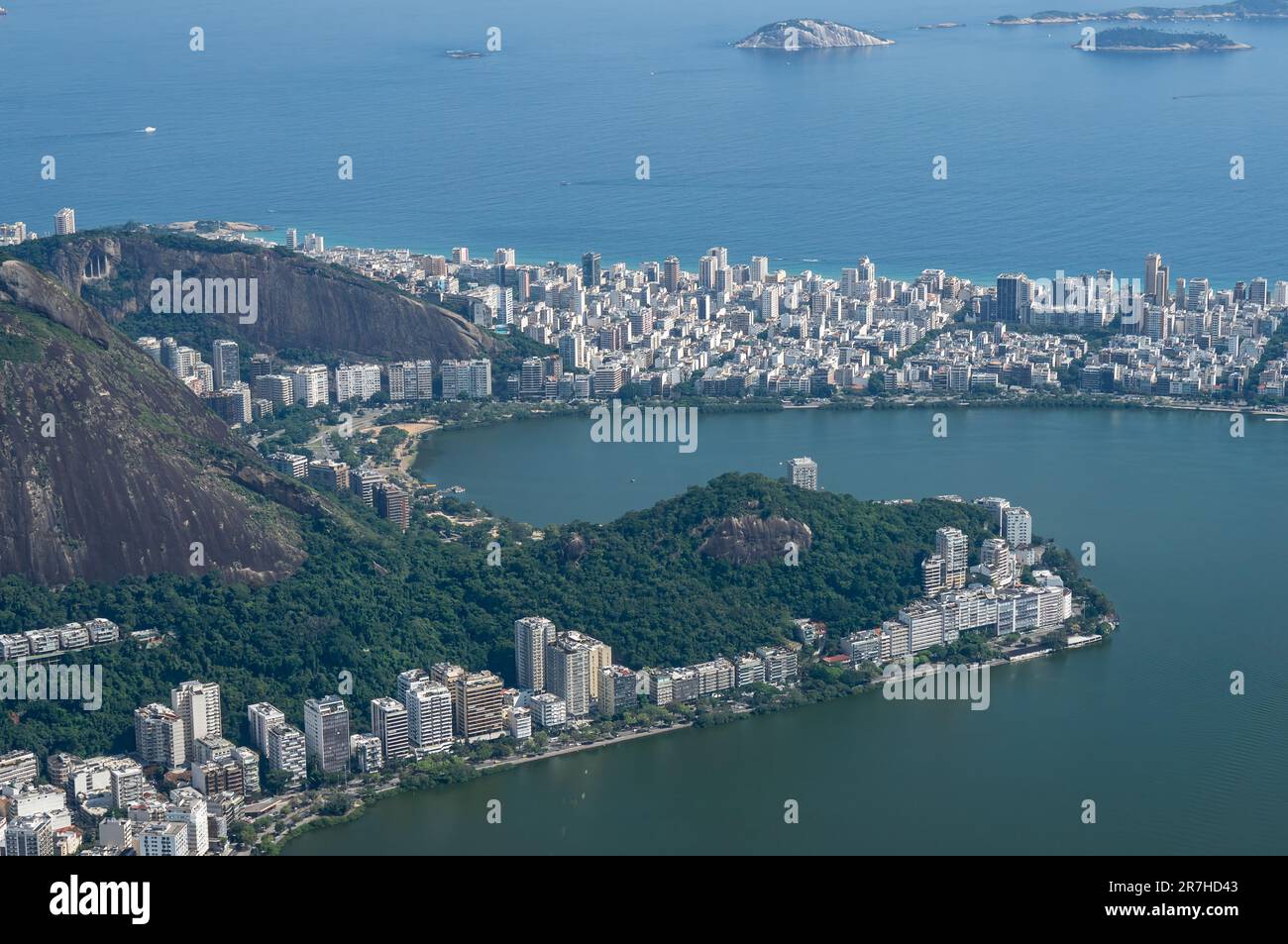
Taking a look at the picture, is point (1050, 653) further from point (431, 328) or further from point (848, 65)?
point (848, 65)

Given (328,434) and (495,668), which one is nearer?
(495,668)

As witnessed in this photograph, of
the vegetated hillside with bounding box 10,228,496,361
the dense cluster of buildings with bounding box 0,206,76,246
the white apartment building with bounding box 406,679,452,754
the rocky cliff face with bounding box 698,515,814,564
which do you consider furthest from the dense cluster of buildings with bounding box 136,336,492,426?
the white apartment building with bounding box 406,679,452,754

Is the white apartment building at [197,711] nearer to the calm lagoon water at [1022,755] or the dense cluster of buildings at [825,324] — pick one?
the calm lagoon water at [1022,755]

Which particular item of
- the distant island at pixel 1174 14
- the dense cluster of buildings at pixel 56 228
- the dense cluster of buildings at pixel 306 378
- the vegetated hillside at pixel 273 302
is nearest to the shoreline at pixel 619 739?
the dense cluster of buildings at pixel 306 378

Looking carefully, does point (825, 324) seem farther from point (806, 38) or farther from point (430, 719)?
point (806, 38)

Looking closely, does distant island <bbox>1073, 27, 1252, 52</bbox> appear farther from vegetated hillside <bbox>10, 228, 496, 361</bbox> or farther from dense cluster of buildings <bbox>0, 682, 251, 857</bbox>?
dense cluster of buildings <bbox>0, 682, 251, 857</bbox>

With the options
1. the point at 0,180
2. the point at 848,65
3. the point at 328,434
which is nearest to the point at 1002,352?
the point at 328,434
